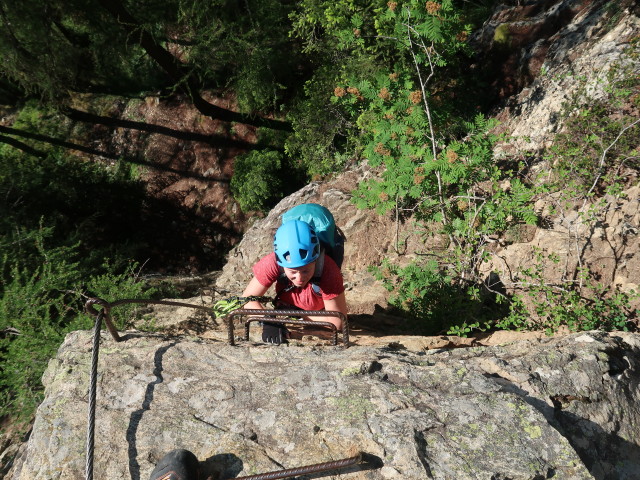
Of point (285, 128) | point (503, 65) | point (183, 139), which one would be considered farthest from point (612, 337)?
point (183, 139)

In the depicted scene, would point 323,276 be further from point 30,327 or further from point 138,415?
point 30,327

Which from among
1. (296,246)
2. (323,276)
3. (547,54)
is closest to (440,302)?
(323,276)

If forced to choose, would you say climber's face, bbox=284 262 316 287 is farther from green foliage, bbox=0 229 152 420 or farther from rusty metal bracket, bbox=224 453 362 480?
green foliage, bbox=0 229 152 420

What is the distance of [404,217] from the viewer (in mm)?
7059

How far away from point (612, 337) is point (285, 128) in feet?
31.2

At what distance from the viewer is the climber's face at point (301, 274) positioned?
3479 millimetres

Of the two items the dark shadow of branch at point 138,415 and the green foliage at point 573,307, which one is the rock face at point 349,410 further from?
the green foliage at point 573,307

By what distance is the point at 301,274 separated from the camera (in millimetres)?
3521

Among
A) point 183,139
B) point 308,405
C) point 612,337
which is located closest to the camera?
point 308,405

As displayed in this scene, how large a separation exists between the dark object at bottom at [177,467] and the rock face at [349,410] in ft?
0.41

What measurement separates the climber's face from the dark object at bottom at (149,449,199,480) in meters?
1.55

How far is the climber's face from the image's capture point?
3479 millimetres

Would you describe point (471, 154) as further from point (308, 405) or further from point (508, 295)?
point (308, 405)

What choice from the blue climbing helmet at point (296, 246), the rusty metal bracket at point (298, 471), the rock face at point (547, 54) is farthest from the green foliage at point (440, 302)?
the rusty metal bracket at point (298, 471)
